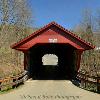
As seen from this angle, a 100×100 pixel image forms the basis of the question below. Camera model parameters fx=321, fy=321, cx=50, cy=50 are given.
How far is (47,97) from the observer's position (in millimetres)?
15570

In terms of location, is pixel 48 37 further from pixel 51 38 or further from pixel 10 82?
pixel 10 82

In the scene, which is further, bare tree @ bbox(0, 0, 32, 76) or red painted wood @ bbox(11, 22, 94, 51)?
bare tree @ bbox(0, 0, 32, 76)

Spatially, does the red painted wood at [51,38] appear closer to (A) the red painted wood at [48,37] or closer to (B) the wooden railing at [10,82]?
(A) the red painted wood at [48,37]

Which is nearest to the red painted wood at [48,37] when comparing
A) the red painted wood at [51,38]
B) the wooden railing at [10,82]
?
the red painted wood at [51,38]

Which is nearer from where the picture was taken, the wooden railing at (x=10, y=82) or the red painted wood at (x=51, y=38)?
the wooden railing at (x=10, y=82)

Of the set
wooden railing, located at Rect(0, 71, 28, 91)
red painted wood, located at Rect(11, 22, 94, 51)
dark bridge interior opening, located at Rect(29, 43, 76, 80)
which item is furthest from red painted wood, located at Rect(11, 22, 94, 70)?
wooden railing, located at Rect(0, 71, 28, 91)

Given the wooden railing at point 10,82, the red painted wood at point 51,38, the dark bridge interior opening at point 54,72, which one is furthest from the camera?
the dark bridge interior opening at point 54,72

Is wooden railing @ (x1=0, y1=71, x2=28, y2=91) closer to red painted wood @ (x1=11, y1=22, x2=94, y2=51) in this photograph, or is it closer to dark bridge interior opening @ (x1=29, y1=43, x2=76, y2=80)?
red painted wood @ (x1=11, y1=22, x2=94, y2=51)

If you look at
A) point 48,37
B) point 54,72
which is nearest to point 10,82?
point 48,37

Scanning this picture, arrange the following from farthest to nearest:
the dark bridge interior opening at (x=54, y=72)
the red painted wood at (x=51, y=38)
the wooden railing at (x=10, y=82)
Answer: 1. the dark bridge interior opening at (x=54, y=72)
2. the red painted wood at (x=51, y=38)
3. the wooden railing at (x=10, y=82)

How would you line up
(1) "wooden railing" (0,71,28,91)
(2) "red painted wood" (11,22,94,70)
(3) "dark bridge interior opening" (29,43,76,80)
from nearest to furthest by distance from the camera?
(1) "wooden railing" (0,71,28,91), (2) "red painted wood" (11,22,94,70), (3) "dark bridge interior opening" (29,43,76,80)

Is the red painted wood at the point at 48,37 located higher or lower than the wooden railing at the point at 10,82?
higher

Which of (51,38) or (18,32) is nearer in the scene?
(51,38)

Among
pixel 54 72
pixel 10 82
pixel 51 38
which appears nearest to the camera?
pixel 10 82
